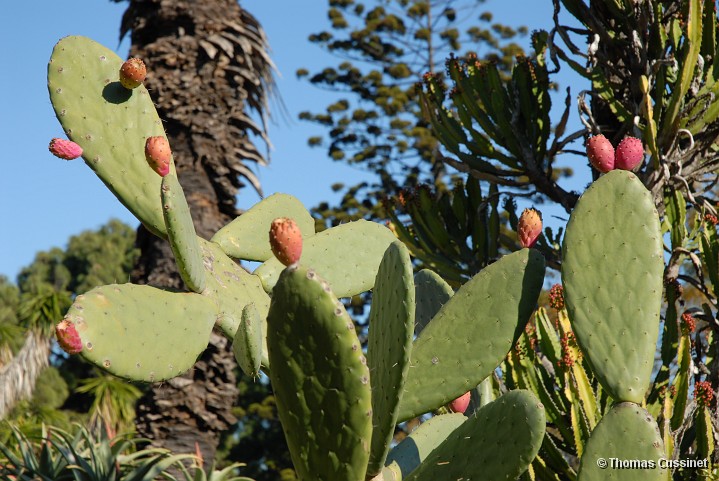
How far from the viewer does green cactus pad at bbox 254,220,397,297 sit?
8.75ft

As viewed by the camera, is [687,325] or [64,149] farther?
[687,325]

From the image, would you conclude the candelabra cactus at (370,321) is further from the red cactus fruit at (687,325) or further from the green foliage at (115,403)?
the green foliage at (115,403)

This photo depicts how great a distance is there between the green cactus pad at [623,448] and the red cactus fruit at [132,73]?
144 cm

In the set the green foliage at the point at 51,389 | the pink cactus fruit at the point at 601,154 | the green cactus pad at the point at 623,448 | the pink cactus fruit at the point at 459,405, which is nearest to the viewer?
the green cactus pad at the point at 623,448

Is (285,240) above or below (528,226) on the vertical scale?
below

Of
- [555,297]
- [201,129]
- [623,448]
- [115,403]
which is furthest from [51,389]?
[623,448]

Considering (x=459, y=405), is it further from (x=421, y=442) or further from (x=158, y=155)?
(x=158, y=155)

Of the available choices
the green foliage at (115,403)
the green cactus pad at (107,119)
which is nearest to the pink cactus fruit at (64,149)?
the green cactus pad at (107,119)

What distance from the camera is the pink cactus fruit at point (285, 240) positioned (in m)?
1.58

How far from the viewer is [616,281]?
6.63ft

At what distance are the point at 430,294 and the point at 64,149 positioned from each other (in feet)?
3.61

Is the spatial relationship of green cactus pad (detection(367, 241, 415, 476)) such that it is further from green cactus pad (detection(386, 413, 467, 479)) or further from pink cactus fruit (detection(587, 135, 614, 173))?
pink cactus fruit (detection(587, 135, 614, 173))

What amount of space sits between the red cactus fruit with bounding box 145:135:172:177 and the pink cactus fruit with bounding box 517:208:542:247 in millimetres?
856

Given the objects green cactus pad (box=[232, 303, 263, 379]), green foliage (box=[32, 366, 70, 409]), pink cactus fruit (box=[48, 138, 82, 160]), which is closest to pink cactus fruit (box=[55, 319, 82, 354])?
green cactus pad (box=[232, 303, 263, 379])
